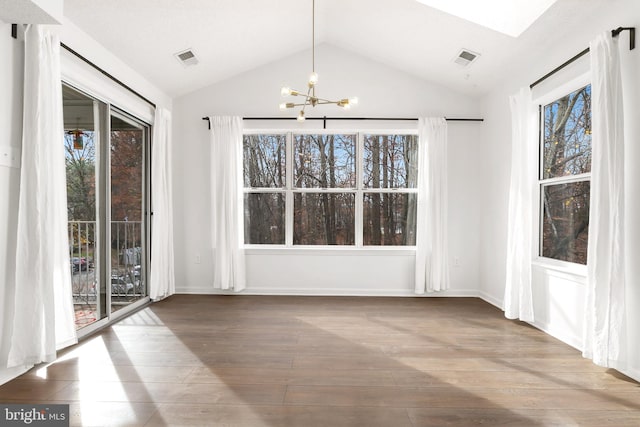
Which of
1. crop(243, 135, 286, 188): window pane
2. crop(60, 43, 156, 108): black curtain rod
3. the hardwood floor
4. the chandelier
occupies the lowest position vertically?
the hardwood floor

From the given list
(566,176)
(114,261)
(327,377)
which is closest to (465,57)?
(566,176)

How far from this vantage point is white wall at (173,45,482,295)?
4.84 meters

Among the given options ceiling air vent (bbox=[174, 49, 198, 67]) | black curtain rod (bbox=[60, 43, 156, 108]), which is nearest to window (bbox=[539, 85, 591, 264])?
ceiling air vent (bbox=[174, 49, 198, 67])

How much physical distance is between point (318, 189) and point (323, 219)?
424 millimetres

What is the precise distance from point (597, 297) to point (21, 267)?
3.95m

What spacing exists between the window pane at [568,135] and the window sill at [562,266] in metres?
0.83

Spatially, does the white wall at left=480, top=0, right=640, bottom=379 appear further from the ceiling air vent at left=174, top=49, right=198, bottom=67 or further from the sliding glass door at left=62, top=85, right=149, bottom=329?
the sliding glass door at left=62, top=85, right=149, bottom=329

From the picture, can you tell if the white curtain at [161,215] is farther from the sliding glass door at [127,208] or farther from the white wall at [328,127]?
the white wall at [328,127]

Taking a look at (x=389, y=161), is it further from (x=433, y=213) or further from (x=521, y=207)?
(x=521, y=207)

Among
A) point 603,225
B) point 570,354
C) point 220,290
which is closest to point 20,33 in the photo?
point 220,290

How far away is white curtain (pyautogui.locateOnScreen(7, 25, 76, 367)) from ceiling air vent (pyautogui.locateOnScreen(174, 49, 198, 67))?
1.47 meters

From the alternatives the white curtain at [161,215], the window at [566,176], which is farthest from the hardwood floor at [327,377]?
the window at [566,176]

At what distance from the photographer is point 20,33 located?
245cm

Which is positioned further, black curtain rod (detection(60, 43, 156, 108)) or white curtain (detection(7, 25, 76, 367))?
black curtain rod (detection(60, 43, 156, 108))
